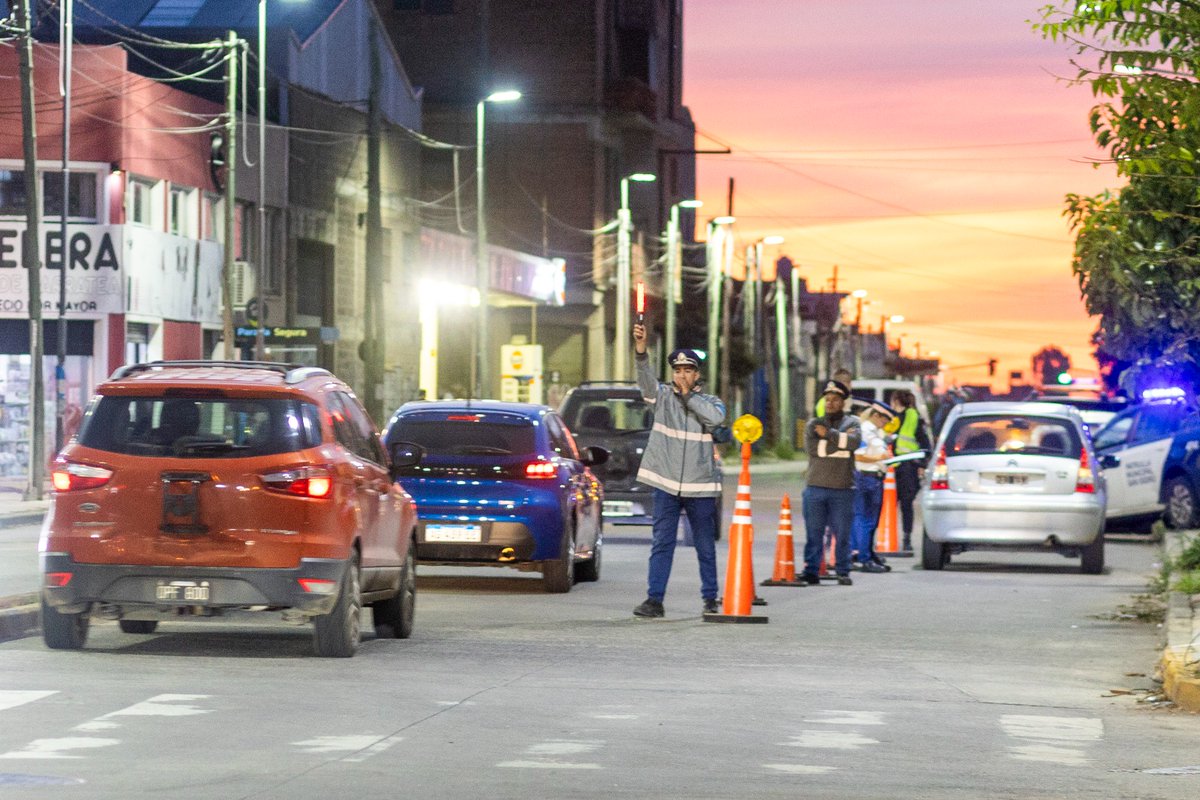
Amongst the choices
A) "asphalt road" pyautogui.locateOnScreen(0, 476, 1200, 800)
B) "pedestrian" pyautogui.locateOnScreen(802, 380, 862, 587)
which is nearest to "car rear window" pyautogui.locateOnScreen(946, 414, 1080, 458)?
"pedestrian" pyautogui.locateOnScreen(802, 380, 862, 587)

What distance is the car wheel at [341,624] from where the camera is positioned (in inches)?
519

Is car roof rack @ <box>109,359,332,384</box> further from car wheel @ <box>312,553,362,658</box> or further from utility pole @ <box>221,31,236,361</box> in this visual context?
utility pole @ <box>221,31,236,361</box>

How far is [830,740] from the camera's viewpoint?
33.7ft

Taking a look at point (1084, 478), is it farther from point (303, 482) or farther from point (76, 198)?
point (76, 198)

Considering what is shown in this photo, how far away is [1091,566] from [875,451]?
2516 mm

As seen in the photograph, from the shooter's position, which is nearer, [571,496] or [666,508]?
[666,508]

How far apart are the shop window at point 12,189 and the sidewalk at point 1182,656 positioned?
101 ft

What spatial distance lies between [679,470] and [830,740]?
643cm

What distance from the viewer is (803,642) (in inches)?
597

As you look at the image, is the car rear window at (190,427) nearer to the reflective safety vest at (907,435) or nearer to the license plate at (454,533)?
the license plate at (454,533)

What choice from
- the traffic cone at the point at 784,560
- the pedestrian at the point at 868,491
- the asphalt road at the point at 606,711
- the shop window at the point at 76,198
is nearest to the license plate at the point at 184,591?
the asphalt road at the point at 606,711

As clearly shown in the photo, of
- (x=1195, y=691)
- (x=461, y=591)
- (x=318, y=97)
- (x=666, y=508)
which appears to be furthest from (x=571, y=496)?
(x=318, y=97)

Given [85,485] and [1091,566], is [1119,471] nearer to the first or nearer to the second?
[1091,566]

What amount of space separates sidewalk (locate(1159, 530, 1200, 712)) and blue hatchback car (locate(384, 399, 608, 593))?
5.19 meters
